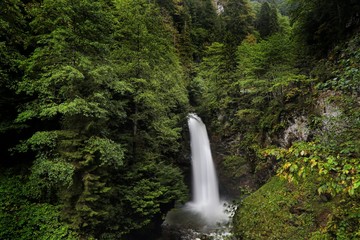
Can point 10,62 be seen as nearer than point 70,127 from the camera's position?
Yes

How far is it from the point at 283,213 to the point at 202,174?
11.3 metres

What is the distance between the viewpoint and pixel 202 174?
2080 cm

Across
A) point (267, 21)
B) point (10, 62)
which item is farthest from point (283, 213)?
point (267, 21)

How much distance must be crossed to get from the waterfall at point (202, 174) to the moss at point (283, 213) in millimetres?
7785

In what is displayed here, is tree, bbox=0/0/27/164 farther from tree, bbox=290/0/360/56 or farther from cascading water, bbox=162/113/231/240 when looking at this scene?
tree, bbox=290/0/360/56

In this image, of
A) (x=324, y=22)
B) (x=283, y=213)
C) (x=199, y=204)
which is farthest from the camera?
(x=199, y=204)

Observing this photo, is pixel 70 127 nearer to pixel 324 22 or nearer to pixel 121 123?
pixel 121 123

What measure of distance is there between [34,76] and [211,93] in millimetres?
15105

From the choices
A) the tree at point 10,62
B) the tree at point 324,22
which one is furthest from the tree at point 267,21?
the tree at point 10,62

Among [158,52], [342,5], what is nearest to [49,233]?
[158,52]

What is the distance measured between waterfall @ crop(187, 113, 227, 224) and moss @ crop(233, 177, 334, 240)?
25.5 feet

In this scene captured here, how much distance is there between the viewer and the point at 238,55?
19797 mm

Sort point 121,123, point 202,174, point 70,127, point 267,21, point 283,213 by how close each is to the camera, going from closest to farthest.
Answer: point 70,127, point 283,213, point 121,123, point 202,174, point 267,21

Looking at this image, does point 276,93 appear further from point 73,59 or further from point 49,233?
point 49,233
